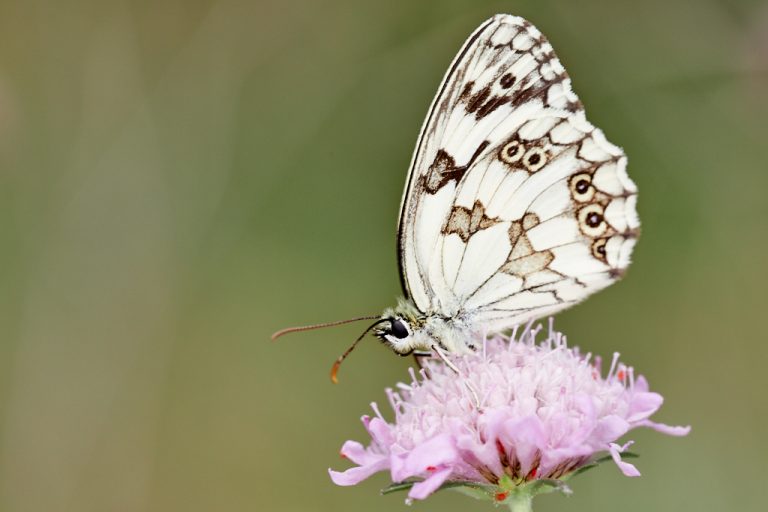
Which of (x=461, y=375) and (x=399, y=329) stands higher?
(x=399, y=329)

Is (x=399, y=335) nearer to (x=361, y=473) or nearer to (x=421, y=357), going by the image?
(x=421, y=357)

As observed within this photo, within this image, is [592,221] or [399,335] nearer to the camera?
[399,335]

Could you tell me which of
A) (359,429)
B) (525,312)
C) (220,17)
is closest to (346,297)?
(359,429)

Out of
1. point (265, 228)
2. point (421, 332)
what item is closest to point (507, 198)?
point (421, 332)

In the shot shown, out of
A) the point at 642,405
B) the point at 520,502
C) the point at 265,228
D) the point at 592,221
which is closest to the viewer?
the point at 520,502

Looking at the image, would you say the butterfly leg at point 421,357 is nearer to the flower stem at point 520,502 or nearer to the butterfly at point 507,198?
the butterfly at point 507,198

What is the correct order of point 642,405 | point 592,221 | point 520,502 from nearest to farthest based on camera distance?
point 520,502 → point 642,405 → point 592,221

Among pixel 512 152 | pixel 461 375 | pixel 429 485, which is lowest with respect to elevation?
pixel 429 485

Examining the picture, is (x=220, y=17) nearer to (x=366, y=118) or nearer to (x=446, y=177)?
(x=366, y=118)
